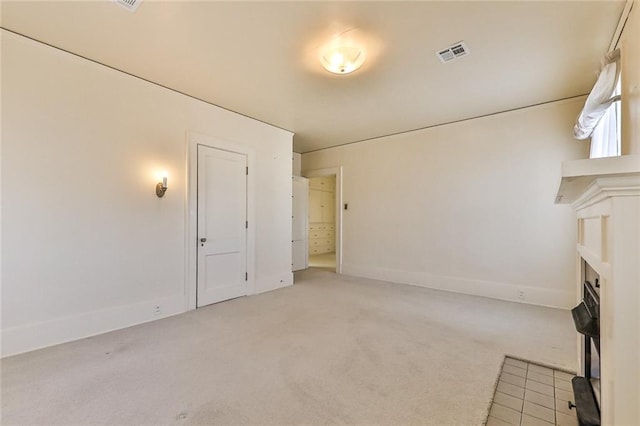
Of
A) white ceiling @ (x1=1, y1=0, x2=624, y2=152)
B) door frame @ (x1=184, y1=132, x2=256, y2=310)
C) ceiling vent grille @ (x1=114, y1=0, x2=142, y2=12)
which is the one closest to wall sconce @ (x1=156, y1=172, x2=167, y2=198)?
door frame @ (x1=184, y1=132, x2=256, y2=310)

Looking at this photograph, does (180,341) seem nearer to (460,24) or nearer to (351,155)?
(460,24)

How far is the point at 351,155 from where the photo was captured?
591cm

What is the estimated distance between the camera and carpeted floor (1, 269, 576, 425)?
68.4 inches

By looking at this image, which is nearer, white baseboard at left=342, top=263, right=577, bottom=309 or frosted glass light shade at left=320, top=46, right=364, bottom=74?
frosted glass light shade at left=320, top=46, right=364, bottom=74

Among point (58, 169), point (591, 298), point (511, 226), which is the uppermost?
point (58, 169)

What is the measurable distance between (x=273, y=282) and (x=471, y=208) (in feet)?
11.2

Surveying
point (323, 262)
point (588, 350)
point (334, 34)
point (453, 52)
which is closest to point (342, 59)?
point (334, 34)

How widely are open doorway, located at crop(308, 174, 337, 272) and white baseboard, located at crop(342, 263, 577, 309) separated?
3.03m

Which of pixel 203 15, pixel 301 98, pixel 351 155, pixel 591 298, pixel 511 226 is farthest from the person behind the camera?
pixel 351 155

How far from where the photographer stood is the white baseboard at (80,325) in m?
2.44

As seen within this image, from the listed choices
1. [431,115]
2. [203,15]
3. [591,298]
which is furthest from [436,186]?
[203,15]

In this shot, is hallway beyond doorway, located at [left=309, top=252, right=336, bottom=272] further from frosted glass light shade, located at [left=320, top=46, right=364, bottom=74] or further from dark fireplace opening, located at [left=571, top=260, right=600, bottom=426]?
dark fireplace opening, located at [left=571, top=260, right=600, bottom=426]

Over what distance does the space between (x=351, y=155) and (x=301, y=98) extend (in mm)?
2386

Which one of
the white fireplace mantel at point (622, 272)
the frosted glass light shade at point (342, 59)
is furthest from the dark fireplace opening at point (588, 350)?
the frosted glass light shade at point (342, 59)
